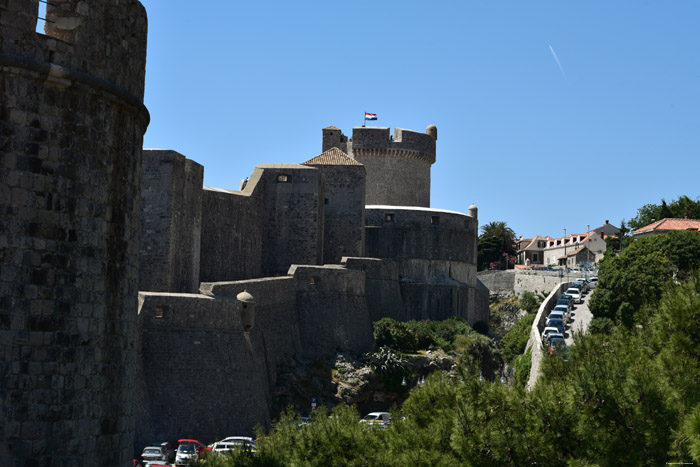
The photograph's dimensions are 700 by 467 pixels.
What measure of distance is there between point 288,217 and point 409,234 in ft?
34.4

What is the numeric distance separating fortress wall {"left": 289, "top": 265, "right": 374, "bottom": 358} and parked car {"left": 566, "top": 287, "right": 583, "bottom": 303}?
78.8 ft

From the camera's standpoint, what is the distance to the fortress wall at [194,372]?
96.0ft

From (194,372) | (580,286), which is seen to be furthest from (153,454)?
(580,286)

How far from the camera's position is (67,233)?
8750mm

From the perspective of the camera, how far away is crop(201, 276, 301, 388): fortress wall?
34469mm

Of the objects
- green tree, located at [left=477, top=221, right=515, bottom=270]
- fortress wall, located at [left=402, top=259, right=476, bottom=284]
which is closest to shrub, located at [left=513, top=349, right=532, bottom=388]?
fortress wall, located at [left=402, top=259, right=476, bottom=284]

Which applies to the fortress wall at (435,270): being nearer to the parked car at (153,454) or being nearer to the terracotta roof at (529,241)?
the parked car at (153,454)

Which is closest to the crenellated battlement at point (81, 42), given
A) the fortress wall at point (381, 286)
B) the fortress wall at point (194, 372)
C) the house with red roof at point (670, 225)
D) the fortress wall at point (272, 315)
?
the fortress wall at point (194, 372)

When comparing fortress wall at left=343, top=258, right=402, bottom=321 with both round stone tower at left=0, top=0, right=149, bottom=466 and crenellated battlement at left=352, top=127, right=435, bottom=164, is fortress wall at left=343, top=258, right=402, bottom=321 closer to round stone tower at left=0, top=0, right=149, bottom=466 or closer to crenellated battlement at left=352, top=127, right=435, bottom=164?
crenellated battlement at left=352, top=127, right=435, bottom=164

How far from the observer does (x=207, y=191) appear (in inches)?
1474

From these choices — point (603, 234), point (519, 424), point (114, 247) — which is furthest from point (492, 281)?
point (114, 247)

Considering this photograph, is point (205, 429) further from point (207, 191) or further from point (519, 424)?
point (519, 424)

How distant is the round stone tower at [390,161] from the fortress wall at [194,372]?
25.1m

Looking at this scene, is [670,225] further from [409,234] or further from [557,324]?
[409,234]
